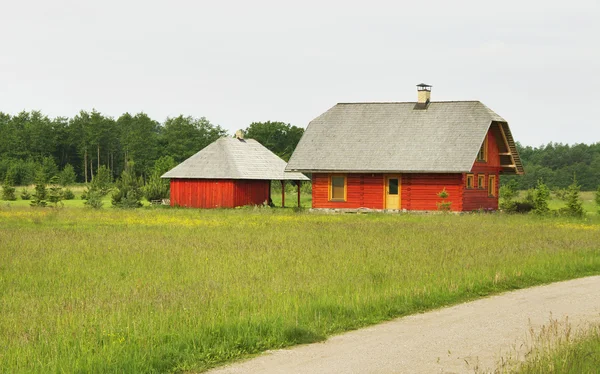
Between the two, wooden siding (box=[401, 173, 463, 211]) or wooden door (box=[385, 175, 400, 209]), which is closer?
wooden siding (box=[401, 173, 463, 211])

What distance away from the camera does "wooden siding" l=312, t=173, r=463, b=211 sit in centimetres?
4116

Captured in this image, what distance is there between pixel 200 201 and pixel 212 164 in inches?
98.0

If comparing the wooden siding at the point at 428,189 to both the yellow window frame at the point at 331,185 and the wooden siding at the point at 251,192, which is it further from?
the wooden siding at the point at 251,192

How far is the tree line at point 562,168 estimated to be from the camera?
98625 mm

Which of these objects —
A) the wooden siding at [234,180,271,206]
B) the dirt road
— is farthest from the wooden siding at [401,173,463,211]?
the dirt road

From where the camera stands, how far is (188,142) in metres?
102

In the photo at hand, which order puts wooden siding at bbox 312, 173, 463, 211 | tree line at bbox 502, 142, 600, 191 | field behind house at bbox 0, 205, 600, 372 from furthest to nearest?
tree line at bbox 502, 142, 600, 191
wooden siding at bbox 312, 173, 463, 211
field behind house at bbox 0, 205, 600, 372

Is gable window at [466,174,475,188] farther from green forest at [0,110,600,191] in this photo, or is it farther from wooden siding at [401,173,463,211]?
green forest at [0,110,600,191]

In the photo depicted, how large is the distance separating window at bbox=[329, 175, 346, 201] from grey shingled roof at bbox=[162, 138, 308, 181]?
478 cm

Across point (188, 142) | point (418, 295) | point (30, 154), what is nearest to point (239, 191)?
point (418, 295)

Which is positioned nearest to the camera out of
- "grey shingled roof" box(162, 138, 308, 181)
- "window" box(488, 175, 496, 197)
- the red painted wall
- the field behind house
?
the field behind house

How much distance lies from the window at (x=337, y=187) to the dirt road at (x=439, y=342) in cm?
2994

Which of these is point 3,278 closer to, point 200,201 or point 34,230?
point 34,230

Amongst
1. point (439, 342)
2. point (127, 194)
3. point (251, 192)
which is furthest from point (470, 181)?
point (439, 342)
